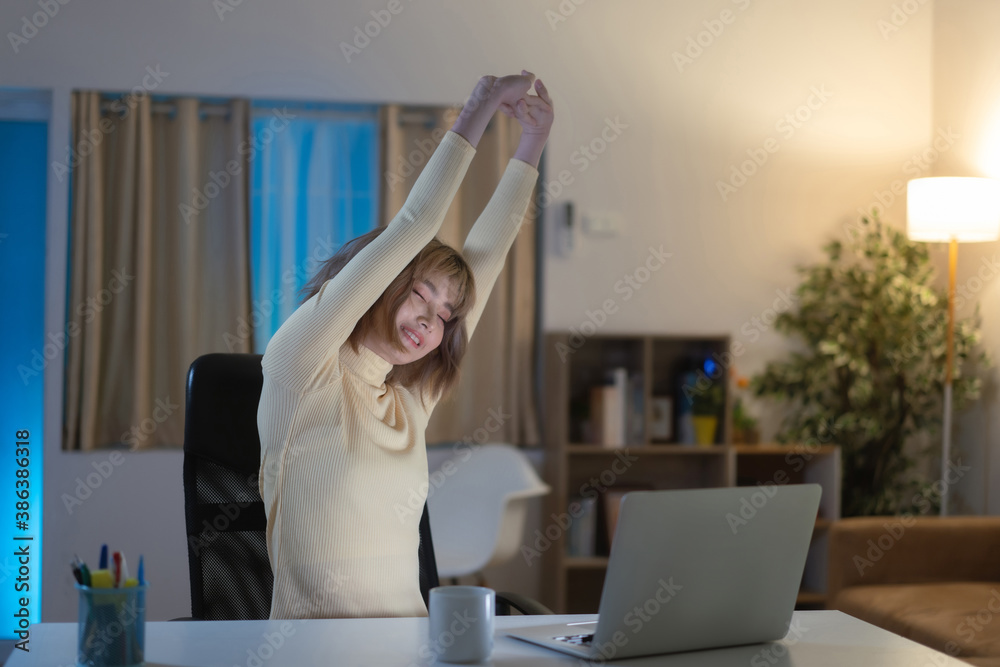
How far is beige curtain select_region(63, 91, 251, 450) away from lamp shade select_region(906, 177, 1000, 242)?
270 centimetres

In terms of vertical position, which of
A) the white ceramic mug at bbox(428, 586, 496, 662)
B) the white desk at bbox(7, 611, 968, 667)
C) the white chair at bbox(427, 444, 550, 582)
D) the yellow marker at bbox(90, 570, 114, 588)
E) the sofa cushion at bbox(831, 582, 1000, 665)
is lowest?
the sofa cushion at bbox(831, 582, 1000, 665)

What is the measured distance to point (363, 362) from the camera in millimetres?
1600

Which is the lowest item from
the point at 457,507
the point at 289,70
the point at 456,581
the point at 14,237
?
the point at 456,581

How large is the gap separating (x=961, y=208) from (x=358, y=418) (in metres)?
2.88

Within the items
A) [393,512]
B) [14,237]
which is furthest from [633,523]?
[14,237]

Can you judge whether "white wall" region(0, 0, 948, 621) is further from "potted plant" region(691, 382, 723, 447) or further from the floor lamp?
the floor lamp

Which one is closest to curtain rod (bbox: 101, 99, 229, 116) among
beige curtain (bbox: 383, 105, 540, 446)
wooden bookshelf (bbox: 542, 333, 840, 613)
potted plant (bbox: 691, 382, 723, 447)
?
beige curtain (bbox: 383, 105, 540, 446)

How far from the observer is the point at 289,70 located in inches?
152

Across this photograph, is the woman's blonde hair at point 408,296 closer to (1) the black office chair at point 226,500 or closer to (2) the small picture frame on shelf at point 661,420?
(1) the black office chair at point 226,500

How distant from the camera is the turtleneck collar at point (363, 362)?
159 centimetres

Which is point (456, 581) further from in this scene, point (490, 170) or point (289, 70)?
point (289, 70)

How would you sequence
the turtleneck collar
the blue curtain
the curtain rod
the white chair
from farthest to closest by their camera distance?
the blue curtain
the curtain rod
the white chair
the turtleneck collar

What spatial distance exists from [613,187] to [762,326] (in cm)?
91

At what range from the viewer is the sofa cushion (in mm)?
2459
